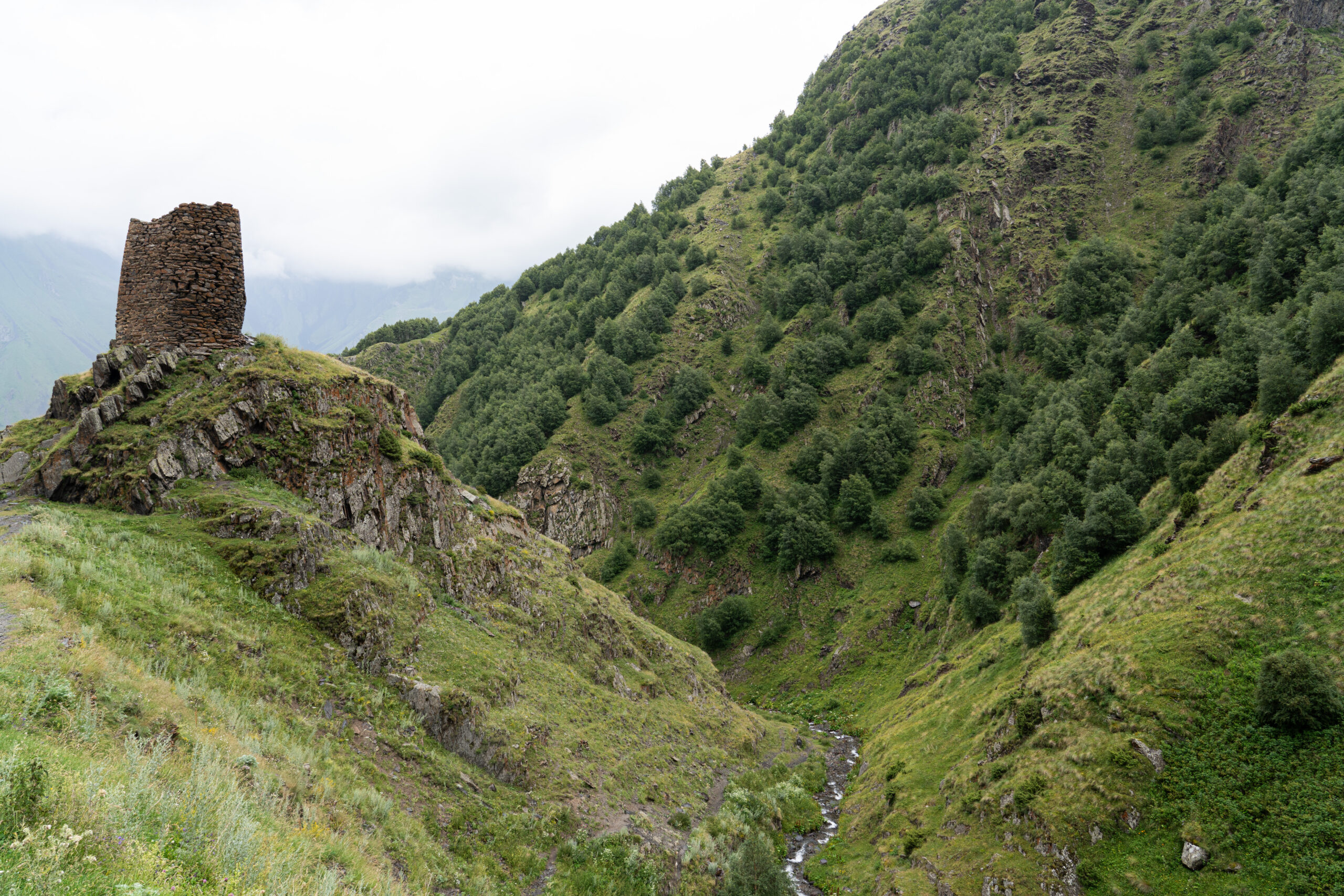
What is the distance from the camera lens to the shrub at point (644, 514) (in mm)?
101250

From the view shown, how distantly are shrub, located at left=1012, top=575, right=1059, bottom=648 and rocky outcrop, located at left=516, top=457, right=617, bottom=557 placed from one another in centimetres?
6861

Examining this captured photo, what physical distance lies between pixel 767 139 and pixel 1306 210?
156 metres

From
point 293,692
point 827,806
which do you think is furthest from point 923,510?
point 293,692

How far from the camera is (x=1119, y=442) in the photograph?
59.2 meters

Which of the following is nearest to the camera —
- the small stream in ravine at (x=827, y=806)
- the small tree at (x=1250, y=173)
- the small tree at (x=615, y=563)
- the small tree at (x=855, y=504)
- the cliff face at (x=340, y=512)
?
the cliff face at (x=340, y=512)

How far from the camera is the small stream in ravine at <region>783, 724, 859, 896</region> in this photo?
3525 centimetres

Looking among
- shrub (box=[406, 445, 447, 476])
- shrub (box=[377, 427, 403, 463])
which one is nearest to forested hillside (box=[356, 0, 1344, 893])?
shrub (box=[406, 445, 447, 476])

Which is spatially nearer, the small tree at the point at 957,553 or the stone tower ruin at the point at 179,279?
the stone tower ruin at the point at 179,279

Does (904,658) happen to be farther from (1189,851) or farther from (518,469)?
(518,469)

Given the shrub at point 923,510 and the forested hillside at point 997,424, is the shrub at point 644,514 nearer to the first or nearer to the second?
the forested hillside at point 997,424

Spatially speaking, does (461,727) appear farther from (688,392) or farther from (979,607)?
A: (688,392)

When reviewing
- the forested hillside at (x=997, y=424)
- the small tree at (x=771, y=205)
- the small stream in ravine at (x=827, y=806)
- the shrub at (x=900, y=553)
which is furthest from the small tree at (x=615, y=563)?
the small tree at (x=771, y=205)

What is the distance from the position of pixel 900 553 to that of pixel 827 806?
48.2 meters

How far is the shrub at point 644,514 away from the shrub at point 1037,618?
63884mm
